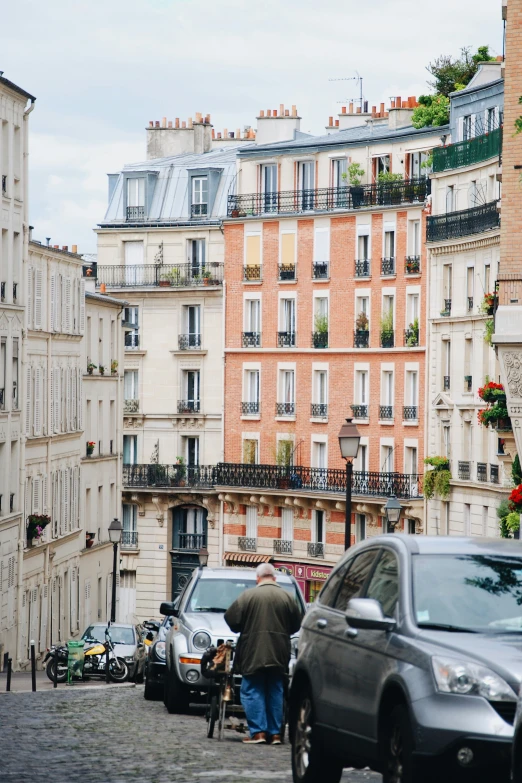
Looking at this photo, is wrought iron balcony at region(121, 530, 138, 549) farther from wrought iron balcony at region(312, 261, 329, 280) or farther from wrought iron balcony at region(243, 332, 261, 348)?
wrought iron balcony at region(312, 261, 329, 280)

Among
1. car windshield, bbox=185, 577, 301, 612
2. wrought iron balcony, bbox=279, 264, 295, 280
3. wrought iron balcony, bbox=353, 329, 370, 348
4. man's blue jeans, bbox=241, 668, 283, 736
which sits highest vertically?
wrought iron balcony, bbox=279, 264, 295, 280

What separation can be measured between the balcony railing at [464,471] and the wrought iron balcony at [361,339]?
9986 mm

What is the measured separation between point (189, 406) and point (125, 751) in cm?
6443

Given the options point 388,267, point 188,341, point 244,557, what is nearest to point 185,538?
point 244,557

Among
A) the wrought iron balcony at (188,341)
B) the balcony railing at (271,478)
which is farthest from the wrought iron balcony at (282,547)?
the wrought iron balcony at (188,341)

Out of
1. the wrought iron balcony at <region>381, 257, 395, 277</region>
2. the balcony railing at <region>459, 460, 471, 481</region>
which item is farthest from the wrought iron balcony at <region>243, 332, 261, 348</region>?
the balcony railing at <region>459, 460, 471, 481</region>

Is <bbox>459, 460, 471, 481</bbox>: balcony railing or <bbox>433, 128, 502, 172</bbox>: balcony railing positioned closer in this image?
<bbox>433, 128, 502, 172</bbox>: balcony railing

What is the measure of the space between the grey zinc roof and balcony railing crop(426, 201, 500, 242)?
1662cm

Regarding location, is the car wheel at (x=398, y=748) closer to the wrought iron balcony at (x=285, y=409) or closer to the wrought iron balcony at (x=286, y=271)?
the wrought iron balcony at (x=285, y=409)

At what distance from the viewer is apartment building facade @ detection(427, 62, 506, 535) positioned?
59.4 m

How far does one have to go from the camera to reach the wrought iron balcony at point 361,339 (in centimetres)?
7019

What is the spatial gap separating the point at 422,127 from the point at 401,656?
60110mm

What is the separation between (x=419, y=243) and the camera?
2640 inches

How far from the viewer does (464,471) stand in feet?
201
